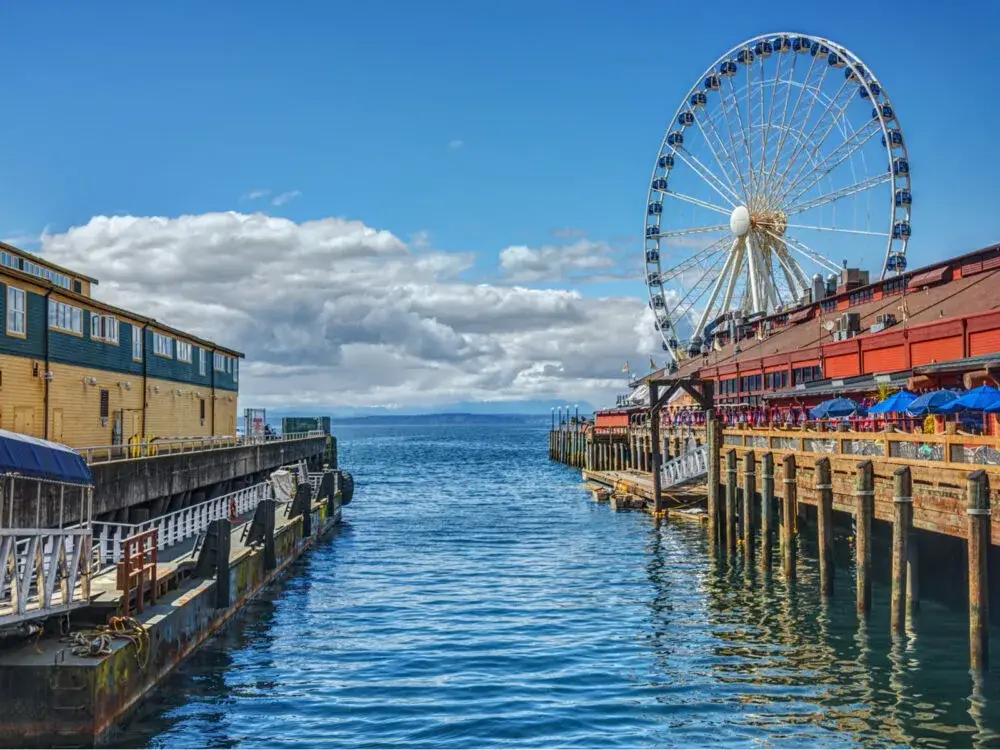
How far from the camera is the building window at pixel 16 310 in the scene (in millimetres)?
30203

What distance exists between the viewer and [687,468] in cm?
4803

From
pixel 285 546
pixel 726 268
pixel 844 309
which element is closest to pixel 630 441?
pixel 726 268

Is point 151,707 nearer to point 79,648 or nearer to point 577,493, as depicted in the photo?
point 79,648

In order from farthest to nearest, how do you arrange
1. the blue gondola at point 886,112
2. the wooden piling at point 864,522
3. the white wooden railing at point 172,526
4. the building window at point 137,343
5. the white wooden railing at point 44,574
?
1. the blue gondola at point 886,112
2. the building window at point 137,343
3. the wooden piling at point 864,522
4. the white wooden railing at point 172,526
5. the white wooden railing at point 44,574

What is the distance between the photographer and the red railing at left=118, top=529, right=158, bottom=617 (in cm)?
1803

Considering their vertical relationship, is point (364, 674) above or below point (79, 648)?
below

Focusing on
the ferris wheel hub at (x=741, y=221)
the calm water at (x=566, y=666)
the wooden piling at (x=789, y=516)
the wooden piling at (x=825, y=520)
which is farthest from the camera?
the ferris wheel hub at (x=741, y=221)

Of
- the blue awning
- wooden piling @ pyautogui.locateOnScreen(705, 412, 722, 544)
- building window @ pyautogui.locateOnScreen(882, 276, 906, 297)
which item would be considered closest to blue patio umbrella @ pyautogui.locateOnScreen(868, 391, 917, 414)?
wooden piling @ pyautogui.locateOnScreen(705, 412, 722, 544)

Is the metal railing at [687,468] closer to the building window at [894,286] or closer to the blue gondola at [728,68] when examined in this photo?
the building window at [894,286]

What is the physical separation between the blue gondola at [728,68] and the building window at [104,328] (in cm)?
5617

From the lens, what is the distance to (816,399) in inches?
2078

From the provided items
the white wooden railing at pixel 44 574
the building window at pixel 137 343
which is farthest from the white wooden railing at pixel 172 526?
the building window at pixel 137 343

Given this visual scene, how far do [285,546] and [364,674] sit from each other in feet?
48.6

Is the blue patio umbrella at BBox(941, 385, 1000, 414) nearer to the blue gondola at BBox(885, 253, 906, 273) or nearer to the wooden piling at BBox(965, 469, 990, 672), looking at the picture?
the wooden piling at BBox(965, 469, 990, 672)
